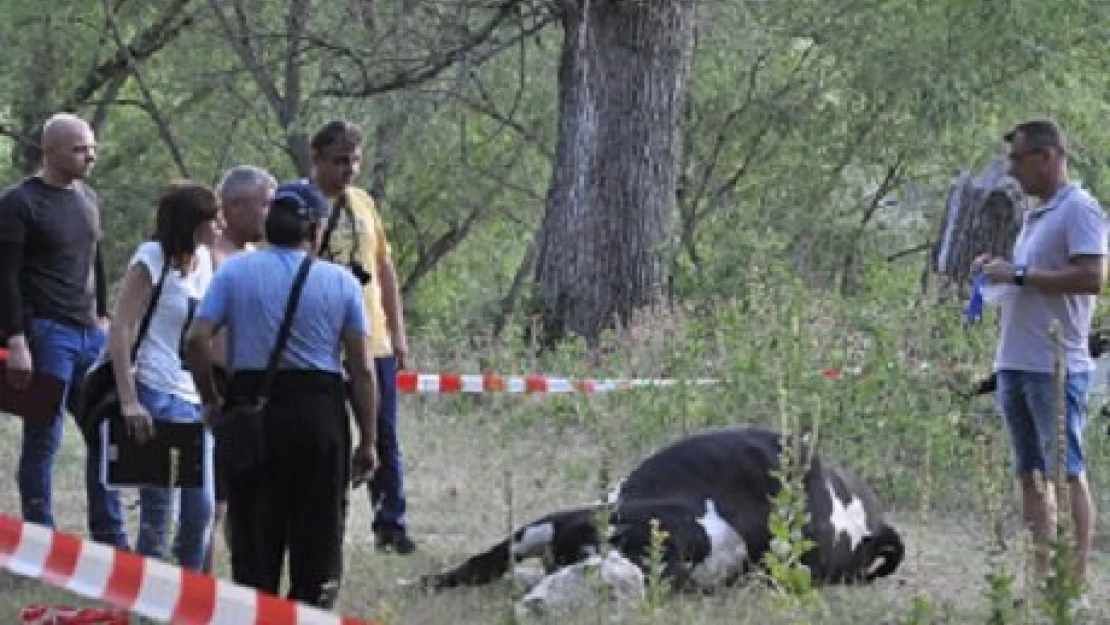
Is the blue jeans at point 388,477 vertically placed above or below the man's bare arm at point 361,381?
below

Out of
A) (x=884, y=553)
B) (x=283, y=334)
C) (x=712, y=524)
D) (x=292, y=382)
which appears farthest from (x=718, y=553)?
(x=283, y=334)

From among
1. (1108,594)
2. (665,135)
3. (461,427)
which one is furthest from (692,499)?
(665,135)

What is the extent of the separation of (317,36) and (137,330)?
15398 millimetres

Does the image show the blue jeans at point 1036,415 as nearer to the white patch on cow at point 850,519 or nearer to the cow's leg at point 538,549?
the white patch on cow at point 850,519

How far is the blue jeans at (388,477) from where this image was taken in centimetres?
1008

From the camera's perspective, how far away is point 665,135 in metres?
19.5

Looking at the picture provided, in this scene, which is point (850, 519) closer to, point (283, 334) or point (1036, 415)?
point (1036, 415)

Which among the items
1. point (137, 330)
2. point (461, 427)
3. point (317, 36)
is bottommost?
point (461, 427)

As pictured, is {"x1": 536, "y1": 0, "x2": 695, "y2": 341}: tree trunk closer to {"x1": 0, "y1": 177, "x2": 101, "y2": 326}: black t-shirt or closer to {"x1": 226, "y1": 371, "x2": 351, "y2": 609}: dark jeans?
{"x1": 0, "y1": 177, "x2": 101, "y2": 326}: black t-shirt

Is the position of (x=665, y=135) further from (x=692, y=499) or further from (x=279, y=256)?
(x=279, y=256)

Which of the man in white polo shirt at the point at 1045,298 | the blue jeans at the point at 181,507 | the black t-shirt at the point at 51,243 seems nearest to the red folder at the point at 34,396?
the black t-shirt at the point at 51,243

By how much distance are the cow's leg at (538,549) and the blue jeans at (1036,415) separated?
159 cm

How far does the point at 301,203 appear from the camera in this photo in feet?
24.7

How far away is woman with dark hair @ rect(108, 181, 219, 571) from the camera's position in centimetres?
853
